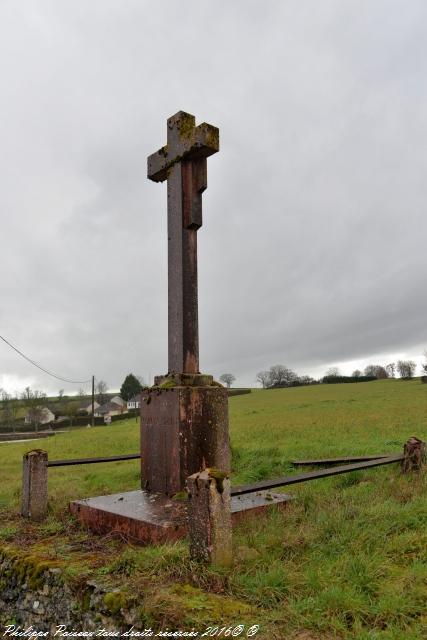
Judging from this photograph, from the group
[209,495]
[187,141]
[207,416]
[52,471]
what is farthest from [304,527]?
[52,471]

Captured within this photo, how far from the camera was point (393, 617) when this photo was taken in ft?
9.41

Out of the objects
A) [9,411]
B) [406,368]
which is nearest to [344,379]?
[406,368]

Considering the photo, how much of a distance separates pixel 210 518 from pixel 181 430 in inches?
71.7

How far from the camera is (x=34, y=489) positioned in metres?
5.88

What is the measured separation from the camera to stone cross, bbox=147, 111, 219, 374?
6082mm

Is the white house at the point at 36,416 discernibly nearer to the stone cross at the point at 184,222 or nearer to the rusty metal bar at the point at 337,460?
the rusty metal bar at the point at 337,460

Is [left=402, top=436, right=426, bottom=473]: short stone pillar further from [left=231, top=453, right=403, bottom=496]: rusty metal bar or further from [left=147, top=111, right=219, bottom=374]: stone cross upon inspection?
[left=147, top=111, right=219, bottom=374]: stone cross

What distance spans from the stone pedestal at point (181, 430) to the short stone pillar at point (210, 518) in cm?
167

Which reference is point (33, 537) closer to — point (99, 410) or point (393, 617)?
point (393, 617)

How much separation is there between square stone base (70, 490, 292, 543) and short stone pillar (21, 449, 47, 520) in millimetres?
479

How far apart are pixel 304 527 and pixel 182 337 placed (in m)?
2.60

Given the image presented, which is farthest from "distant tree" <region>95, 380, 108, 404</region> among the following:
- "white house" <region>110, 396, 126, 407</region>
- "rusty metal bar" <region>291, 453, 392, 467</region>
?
"rusty metal bar" <region>291, 453, 392, 467</region>

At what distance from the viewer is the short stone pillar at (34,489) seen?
586cm

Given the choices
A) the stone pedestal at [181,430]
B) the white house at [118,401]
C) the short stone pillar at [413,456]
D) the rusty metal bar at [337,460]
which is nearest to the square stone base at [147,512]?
the stone pedestal at [181,430]
